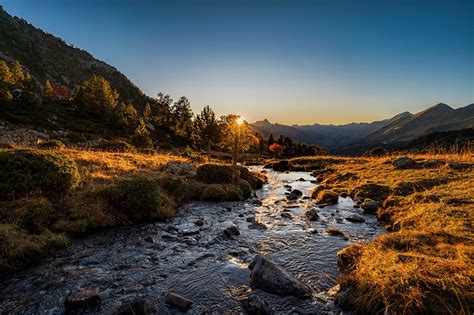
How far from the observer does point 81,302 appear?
618 centimetres

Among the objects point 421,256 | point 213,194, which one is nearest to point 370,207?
point 421,256

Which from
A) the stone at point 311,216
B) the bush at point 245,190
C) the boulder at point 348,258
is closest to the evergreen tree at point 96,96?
the bush at point 245,190

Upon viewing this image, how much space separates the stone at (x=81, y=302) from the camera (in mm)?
6090

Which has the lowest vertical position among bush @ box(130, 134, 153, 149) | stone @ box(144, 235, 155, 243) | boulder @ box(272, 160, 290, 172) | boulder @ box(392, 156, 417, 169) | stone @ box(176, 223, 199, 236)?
boulder @ box(272, 160, 290, 172)

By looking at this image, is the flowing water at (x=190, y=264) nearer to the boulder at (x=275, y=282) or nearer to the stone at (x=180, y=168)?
the boulder at (x=275, y=282)

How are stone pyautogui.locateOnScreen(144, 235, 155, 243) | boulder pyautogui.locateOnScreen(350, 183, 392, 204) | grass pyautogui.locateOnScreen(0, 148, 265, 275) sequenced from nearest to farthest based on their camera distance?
grass pyautogui.locateOnScreen(0, 148, 265, 275), stone pyautogui.locateOnScreen(144, 235, 155, 243), boulder pyautogui.locateOnScreen(350, 183, 392, 204)

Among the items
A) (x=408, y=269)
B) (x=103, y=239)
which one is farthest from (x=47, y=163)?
(x=408, y=269)

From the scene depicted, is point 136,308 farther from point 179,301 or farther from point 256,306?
point 256,306

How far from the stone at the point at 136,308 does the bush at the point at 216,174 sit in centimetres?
1536

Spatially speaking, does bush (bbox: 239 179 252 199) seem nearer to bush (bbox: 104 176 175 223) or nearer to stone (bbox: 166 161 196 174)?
stone (bbox: 166 161 196 174)

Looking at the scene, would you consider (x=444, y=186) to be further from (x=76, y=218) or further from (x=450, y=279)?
(x=76, y=218)

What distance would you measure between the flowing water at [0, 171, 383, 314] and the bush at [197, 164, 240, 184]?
7.95 meters

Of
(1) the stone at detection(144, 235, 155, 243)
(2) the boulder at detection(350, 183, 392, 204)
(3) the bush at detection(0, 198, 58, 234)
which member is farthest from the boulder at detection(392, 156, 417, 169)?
(3) the bush at detection(0, 198, 58, 234)

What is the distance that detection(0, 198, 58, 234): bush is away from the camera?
31.3 feet
